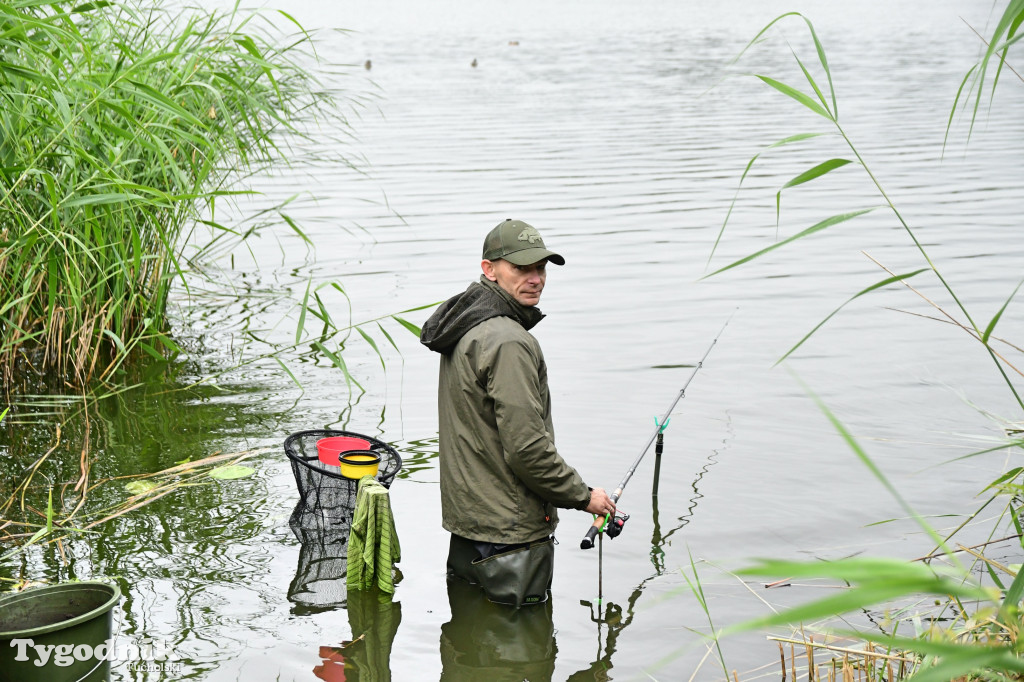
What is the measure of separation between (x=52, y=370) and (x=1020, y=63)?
23.7m

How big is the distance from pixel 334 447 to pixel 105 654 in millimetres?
1438

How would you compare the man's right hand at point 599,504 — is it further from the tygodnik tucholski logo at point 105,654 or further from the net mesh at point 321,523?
the tygodnik tucholski logo at point 105,654

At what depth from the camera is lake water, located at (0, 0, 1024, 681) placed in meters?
4.23

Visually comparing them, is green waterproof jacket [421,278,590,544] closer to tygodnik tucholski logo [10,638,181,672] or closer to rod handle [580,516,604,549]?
rod handle [580,516,604,549]

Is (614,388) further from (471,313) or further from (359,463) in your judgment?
(471,313)

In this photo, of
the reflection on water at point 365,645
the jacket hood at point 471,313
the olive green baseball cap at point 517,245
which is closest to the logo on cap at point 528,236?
the olive green baseball cap at point 517,245

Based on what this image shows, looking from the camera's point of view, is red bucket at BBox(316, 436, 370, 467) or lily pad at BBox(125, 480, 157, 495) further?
lily pad at BBox(125, 480, 157, 495)

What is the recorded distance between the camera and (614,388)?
24.3ft

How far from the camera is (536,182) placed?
14.7 meters

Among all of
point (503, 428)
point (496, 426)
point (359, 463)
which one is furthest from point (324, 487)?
point (503, 428)

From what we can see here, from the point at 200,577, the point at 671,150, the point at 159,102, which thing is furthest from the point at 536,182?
the point at 200,577

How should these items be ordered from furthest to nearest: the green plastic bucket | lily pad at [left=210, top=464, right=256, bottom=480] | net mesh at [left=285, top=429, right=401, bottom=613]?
lily pad at [left=210, top=464, right=256, bottom=480], net mesh at [left=285, top=429, right=401, bottom=613], the green plastic bucket

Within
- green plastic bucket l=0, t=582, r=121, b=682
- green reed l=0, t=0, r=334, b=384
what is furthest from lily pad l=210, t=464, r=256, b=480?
green plastic bucket l=0, t=582, r=121, b=682

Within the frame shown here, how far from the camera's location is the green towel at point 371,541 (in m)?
4.12
